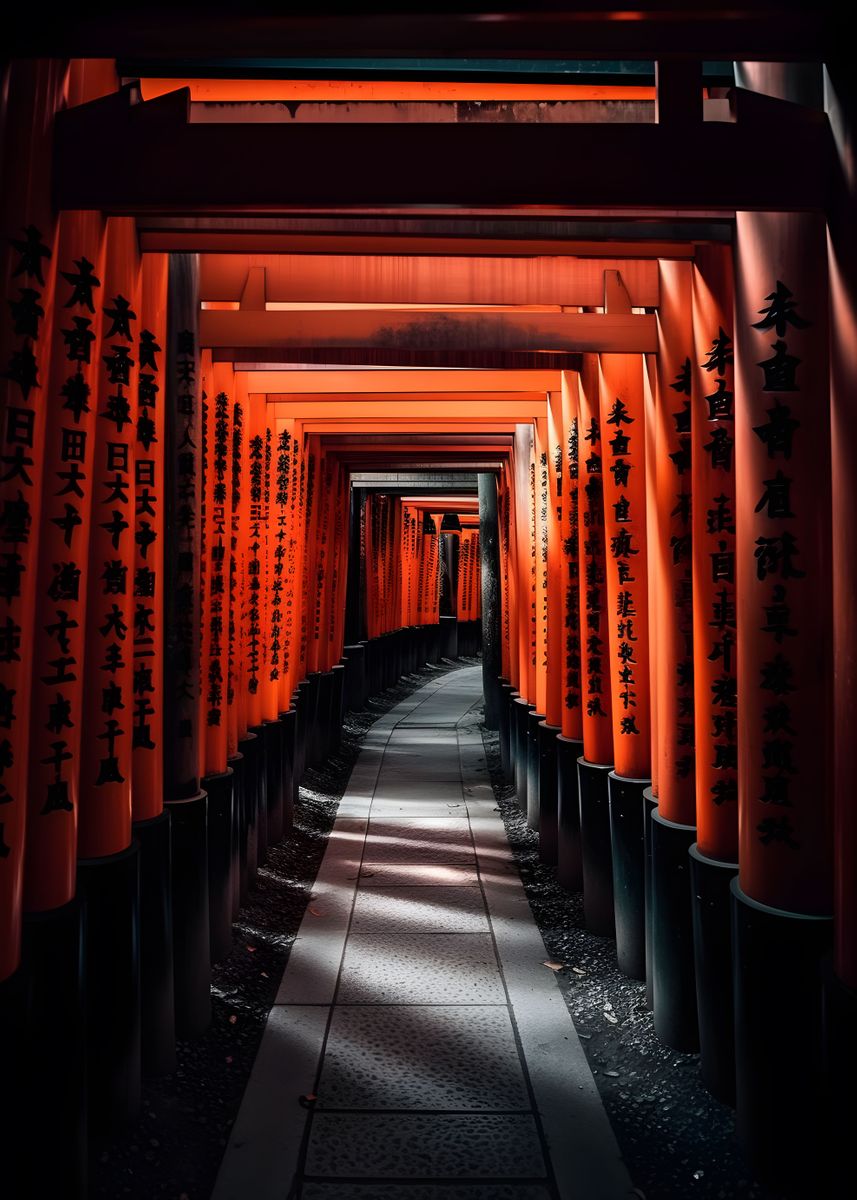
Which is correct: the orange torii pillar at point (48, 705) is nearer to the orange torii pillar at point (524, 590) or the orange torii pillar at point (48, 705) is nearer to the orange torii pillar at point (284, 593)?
the orange torii pillar at point (284, 593)

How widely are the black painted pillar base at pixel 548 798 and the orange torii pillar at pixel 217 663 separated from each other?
2577 mm

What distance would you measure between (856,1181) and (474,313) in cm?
426

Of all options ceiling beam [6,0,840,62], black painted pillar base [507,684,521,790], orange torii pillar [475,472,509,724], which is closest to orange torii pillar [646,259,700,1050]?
ceiling beam [6,0,840,62]

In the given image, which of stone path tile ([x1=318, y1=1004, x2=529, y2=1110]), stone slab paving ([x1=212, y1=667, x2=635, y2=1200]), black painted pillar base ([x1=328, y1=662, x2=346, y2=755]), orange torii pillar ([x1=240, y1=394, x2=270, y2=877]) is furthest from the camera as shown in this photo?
black painted pillar base ([x1=328, y1=662, x2=346, y2=755])

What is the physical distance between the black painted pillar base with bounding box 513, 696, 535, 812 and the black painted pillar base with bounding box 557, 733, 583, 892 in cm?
206

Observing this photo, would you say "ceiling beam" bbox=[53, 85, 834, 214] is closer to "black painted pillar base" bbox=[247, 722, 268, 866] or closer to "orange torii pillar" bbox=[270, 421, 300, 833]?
"black painted pillar base" bbox=[247, 722, 268, 866]

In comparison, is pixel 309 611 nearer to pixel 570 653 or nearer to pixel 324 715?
pixel 324 715

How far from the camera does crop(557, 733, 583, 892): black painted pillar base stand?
20.4 ft

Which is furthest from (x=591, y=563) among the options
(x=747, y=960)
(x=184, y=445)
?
(x=747, y=960)

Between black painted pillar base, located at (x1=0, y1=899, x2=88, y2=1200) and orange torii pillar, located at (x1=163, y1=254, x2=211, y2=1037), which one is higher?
orange torii pillar, located at (x1=163, y1=254, x2=211, y2=1037)

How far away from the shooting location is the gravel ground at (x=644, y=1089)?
128 inches

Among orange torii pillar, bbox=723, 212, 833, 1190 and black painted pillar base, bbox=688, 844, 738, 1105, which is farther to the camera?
black painted pillar base, bbox=688, 844, 738, 1105

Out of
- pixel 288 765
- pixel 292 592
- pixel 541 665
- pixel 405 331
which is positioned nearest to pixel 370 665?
pixel 292 592

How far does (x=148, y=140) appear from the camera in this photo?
8.97 feet
